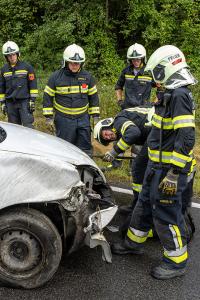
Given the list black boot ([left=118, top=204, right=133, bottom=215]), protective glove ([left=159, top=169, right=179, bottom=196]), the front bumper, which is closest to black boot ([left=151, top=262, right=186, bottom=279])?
the front bumper

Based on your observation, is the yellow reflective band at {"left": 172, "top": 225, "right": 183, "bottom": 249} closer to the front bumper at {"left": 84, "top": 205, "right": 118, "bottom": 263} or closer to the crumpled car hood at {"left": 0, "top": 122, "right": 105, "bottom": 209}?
the front bumper at {"left": 84, "top": 205, "right": 118, "bottom": 263}

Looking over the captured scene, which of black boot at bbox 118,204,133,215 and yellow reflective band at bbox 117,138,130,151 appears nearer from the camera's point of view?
yellow reflective band at bbox 117,138,130,151

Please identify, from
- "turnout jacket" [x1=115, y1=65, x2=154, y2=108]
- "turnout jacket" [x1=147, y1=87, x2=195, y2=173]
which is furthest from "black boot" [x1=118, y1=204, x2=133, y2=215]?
"turnout jacket" [x1=115, y1=65, x2=154, y2=108]

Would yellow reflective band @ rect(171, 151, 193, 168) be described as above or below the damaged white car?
above

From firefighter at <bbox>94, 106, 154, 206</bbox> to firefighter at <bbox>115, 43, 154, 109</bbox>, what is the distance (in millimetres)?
2206

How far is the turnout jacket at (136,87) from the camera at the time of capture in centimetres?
663

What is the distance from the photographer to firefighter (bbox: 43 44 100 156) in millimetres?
5816

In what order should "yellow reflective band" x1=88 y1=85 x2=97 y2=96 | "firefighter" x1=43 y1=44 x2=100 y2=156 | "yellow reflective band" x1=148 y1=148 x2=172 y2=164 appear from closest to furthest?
"yellow reflective band" x1=148 y1=148 x2=172 y2=164 < "firefighter" x1=43 y1=44 x2=100 y2=156 < "yellow reflective band" x1=88 y1=85 x2=97 y2=96

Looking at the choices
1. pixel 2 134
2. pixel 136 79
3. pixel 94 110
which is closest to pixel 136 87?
pixel 136 79

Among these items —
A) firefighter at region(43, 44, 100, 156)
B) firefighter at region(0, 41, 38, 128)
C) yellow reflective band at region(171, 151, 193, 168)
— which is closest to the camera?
yellow reflective band at region(171, 151, 193, 168)

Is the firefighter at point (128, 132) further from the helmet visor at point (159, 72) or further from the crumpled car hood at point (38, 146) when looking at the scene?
the helmet visor at point (159, 72)

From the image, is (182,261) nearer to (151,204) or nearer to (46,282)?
(151,204)

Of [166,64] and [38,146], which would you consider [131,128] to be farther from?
[38,146]

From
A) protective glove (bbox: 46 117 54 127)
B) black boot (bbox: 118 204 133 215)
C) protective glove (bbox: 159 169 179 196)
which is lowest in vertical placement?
black boot (bbox: 118 204 133 215)
